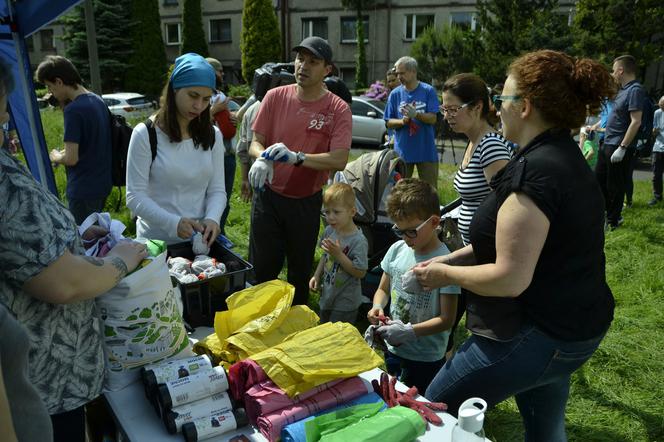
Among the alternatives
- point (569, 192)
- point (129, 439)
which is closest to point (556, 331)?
point (569, 192)

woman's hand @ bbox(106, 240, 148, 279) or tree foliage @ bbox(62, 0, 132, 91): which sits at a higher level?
tree foliage @ bbox(62, 0, 132, 91)

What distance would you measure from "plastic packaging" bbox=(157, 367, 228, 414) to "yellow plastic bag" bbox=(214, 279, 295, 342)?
286 millimetres

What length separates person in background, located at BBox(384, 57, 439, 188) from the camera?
6027 mm

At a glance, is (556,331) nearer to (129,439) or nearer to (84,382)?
(129,439)

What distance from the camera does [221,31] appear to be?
101 ft

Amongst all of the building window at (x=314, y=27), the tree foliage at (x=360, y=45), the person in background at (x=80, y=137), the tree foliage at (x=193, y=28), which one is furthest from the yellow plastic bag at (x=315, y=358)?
the tree foliage at (x=193, y=28)

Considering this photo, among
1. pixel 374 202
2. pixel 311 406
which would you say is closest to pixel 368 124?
pixel 374 202

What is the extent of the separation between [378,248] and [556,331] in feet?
7.62

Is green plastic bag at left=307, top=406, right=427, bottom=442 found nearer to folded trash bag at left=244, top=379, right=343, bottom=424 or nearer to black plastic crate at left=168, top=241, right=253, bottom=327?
folded trash bag at left=244, top=379, right=343, bottom=424

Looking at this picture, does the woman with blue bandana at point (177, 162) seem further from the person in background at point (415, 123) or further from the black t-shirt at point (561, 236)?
the person in background at point (415, 123)

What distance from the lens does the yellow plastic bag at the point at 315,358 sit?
5.63 feet

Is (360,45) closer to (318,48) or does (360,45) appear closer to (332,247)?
(318,48)

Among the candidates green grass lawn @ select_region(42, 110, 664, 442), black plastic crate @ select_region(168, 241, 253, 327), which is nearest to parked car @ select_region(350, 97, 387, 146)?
green grass lawn @ select_region(42, 110, 664, 442)

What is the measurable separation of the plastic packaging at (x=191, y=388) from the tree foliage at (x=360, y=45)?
24948 millimetres
